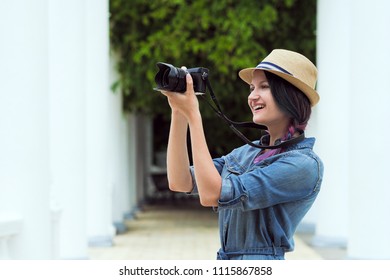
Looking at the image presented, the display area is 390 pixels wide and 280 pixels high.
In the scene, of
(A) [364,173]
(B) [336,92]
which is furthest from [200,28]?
(A) [364,173]

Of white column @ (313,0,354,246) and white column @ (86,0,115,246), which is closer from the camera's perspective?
white column @ (313,0,354,246)

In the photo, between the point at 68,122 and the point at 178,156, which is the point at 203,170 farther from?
the point at 68,122

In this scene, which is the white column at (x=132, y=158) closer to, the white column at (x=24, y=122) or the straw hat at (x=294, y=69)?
the white column at (x=24, y=122)

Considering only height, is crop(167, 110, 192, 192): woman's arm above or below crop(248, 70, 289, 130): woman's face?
below

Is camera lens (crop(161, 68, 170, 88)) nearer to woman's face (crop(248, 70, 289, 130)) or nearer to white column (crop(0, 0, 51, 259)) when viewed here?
woman's face (crop(248, 70, 289, 130))

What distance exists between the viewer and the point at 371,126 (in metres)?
8.77

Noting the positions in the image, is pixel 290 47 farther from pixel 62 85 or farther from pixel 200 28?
pixel 62 85

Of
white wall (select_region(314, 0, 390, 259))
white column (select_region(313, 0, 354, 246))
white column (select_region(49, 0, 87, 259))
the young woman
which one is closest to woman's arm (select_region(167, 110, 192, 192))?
the young woman

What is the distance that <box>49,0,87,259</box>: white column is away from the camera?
10852 mm

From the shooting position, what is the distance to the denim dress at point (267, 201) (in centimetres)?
292

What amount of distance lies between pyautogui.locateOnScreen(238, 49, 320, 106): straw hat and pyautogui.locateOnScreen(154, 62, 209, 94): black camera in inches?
10.4

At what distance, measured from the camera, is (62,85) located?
10953mm

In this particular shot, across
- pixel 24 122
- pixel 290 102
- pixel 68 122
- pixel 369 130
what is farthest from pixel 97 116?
pixel 290 102

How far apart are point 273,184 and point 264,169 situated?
64 mm
